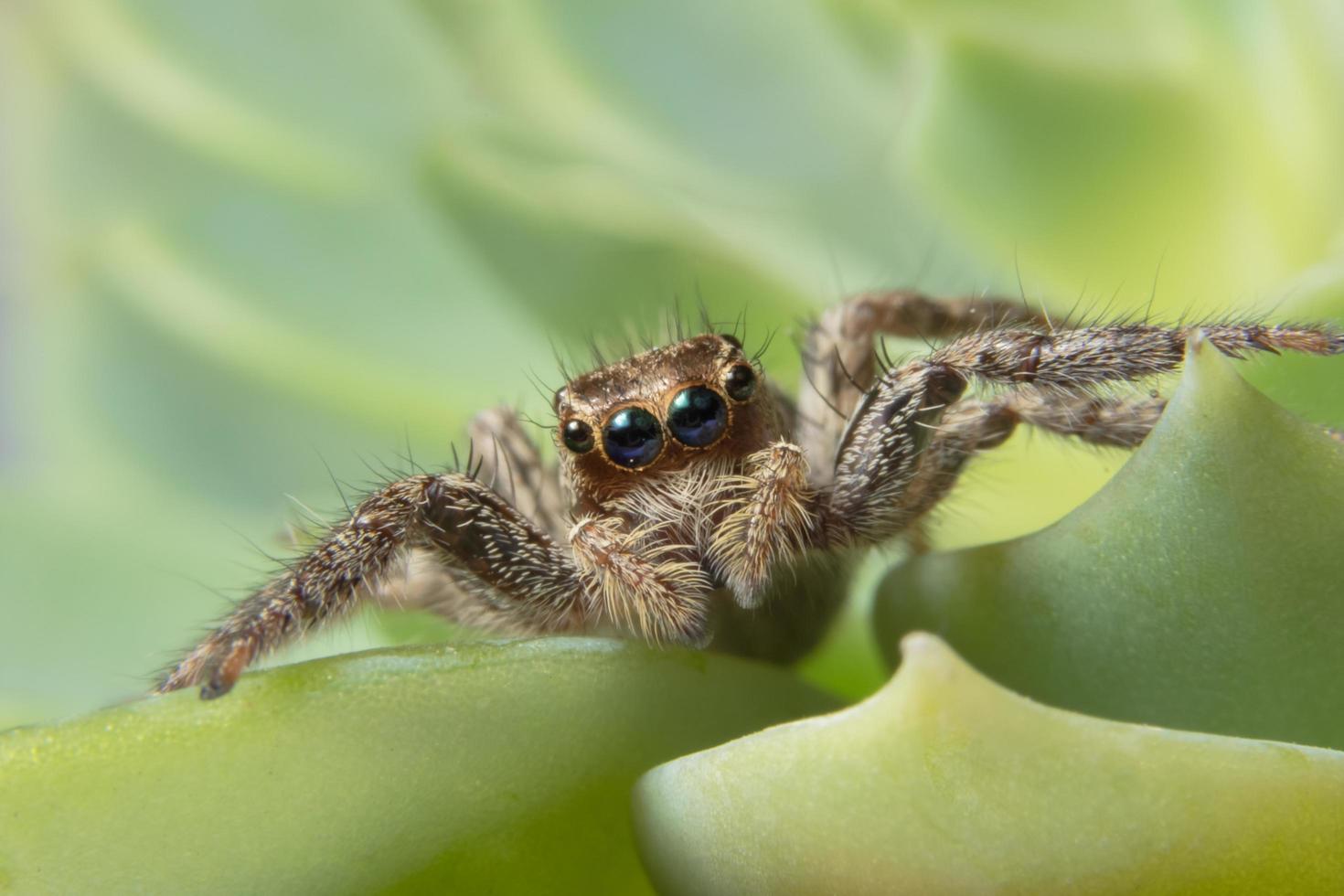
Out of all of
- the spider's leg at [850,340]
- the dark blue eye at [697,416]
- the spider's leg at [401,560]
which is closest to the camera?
the spider's leg at [401,560]

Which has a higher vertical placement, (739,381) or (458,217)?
(458,217)

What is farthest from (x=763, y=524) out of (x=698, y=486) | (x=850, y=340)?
→ (x=850, y=340)

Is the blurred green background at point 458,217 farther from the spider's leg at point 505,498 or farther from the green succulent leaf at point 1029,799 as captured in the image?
the green succulent leaf at point 1029,799

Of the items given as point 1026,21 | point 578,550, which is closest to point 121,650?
point 578,550

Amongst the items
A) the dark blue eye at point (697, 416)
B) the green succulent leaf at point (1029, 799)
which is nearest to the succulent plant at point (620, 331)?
the green succulent leaf at point (1029, 799)

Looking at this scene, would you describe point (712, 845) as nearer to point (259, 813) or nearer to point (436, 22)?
point (259, 813)

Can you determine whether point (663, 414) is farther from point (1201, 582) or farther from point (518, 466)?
point (1201, 582)
